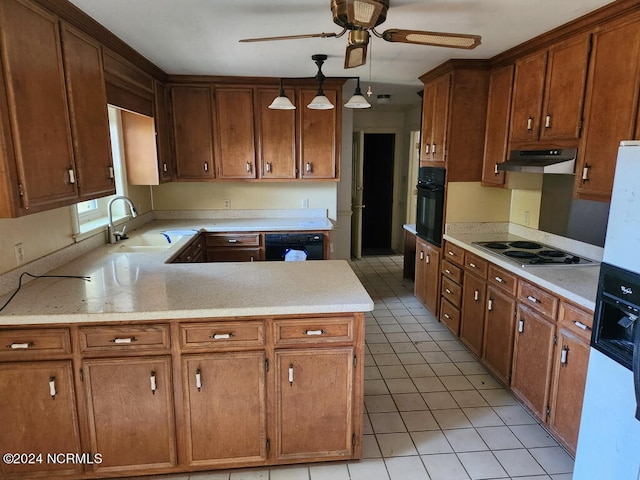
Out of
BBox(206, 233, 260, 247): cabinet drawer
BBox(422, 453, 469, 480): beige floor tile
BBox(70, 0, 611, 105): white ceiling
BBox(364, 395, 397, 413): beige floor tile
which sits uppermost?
BBox(70, 0, 611, 105): white ceiling

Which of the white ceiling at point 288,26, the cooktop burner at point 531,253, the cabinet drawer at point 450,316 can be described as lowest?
the cabinet drawer at point 450,316

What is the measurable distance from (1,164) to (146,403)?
3.98 ft

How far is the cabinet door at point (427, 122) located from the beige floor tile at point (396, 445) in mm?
2648

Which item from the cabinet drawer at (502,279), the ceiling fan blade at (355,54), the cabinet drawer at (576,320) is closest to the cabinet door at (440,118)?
the cabinet drawer at (502,279)

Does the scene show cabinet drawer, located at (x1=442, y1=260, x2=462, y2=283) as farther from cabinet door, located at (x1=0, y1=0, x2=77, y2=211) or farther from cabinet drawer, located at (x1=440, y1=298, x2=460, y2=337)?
cabinet door, located at (x1=0, y1=0, x2=77, y2=211)

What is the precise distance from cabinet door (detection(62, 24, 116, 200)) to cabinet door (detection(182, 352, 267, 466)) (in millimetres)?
1200

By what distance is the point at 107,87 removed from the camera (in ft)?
8.77

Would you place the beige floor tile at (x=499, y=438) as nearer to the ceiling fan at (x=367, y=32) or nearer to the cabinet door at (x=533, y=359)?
the cabinet door at (x=533, y=359)

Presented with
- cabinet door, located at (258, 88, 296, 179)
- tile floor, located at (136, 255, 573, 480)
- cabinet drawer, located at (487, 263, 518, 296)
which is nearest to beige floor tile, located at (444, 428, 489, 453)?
tile floor, located at (136, 255, 573, 480)

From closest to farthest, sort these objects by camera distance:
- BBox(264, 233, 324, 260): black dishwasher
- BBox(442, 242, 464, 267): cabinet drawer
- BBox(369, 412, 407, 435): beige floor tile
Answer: BBox(369, 412, 407, 435): beige floor tile
BBox(442, 242, 464, 267): cabinet drawer
BBox(264, 233, 324, 260): black dishwasher

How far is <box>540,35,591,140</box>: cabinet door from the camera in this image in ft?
8.04

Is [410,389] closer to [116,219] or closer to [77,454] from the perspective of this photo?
[77,454]

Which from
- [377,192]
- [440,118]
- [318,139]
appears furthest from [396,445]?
[377,192]

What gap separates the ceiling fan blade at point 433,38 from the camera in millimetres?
1811
